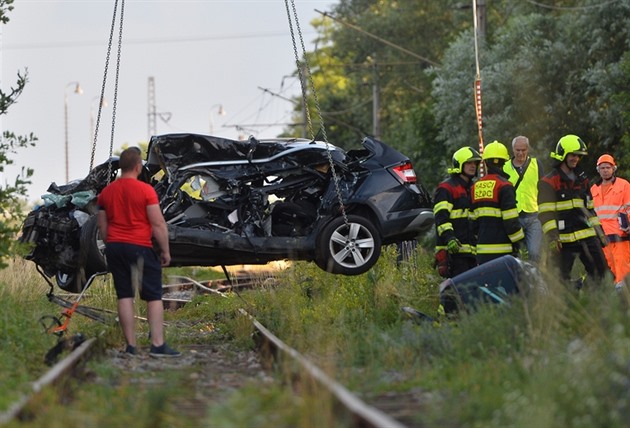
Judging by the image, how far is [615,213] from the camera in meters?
16.1

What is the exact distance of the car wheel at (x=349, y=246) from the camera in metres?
14.0

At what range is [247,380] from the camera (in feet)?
31.1

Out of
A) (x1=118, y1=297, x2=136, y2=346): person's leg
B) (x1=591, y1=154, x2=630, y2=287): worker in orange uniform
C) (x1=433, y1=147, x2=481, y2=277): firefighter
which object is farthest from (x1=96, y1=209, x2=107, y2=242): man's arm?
(x1=591, y1=154, x2=630, y2=287): worker in orange uniform

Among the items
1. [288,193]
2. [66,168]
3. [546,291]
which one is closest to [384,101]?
[66,168]

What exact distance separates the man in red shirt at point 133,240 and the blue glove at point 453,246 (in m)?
2.98

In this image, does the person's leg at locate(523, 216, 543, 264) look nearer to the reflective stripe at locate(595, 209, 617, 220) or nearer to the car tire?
the reflective stripe at locate(595, 209, 617, 220)

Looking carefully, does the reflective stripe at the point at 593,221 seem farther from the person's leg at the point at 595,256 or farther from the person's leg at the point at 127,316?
the person's leg at the point at 127,316

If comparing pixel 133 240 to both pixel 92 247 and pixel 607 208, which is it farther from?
pixel 607 208

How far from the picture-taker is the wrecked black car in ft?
46.0

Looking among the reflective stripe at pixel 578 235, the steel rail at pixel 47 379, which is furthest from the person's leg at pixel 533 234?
the steel rail at pixel 47 379

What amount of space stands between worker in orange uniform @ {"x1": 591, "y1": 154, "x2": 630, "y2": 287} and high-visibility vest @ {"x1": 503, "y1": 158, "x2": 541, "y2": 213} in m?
1.53

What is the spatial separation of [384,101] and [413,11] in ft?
25.8

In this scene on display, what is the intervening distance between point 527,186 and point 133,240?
Answer: 5.24 m

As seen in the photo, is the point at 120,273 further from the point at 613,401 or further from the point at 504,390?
the point at 613,401
